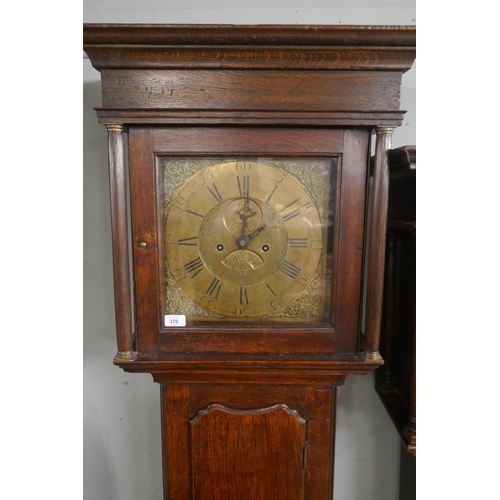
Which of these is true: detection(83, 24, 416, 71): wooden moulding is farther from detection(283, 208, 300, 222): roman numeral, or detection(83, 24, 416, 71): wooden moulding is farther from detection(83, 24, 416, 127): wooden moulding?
detection(283, 208, 300, 222): roman numeral

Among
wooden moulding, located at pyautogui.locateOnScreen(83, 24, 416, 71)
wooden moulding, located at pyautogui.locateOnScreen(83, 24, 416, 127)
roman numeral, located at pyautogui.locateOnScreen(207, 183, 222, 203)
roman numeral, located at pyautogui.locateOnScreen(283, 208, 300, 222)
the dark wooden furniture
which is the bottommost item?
the dark wooden furniture

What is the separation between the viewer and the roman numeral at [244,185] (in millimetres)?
760

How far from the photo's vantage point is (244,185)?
76cm

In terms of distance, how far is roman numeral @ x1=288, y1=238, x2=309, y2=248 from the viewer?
2.54ft

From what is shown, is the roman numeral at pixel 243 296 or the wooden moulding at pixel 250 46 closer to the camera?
the wooden moulding at pixel 250 46

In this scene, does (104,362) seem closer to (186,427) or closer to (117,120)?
(186,427)

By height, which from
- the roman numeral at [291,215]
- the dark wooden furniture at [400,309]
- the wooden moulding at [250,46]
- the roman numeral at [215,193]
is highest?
the wooden moulding at [250,46]

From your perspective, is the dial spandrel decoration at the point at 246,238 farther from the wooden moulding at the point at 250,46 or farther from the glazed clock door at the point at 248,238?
the wooden moulding at the point at 250,46

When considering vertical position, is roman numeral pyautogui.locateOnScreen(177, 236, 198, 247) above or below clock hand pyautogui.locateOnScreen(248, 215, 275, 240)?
below

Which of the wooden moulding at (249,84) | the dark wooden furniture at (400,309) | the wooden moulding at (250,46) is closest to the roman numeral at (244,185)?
the wooden moulding at (249,84)

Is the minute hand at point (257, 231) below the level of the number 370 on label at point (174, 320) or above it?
above

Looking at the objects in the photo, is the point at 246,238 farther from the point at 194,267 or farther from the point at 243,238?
the point at 194,267

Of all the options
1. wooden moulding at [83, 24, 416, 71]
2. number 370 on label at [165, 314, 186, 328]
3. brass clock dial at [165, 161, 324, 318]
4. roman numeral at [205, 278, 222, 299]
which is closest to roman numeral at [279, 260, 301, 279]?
brass clock dial at [165, 161, 324, 318]

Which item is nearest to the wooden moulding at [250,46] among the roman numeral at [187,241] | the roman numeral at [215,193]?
the roman numeral at [215,193]
